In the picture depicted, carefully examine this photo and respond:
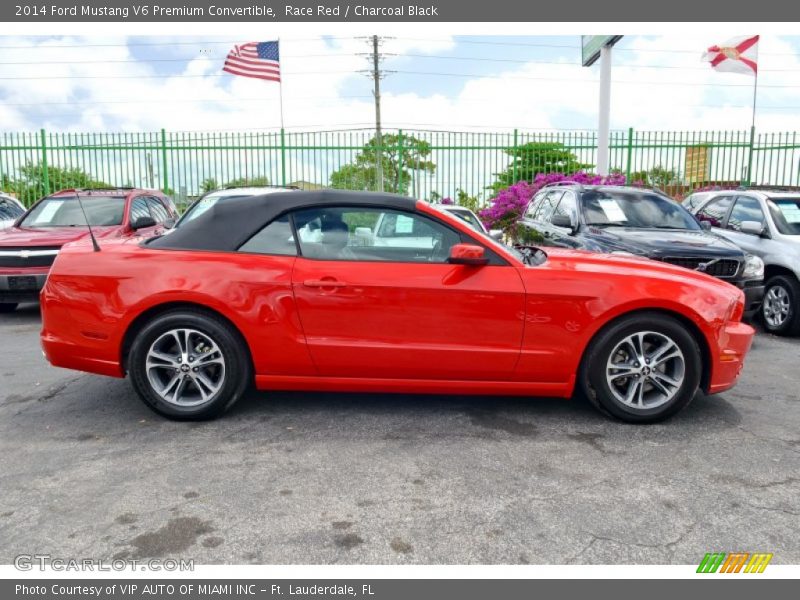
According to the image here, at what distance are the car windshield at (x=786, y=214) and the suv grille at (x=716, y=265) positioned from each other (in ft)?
5.98

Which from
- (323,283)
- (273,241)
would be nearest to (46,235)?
(273,241)

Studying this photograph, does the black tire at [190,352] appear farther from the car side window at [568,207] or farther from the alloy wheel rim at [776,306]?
the alloy wheel rim at [776,306]

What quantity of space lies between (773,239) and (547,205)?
115 inches

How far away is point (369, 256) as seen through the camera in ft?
13.7

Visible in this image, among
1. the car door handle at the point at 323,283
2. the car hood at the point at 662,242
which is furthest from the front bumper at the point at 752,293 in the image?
the car door handle at the point at 323,283

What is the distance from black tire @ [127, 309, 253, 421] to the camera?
4.13m

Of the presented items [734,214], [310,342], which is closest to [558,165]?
[734,214]

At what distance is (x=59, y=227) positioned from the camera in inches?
343

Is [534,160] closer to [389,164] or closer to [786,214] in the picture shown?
[389,164]

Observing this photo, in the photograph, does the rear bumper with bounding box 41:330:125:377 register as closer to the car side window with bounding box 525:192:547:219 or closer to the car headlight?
the car headlight

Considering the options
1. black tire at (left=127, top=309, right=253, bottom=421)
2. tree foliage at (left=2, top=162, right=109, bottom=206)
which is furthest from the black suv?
tree foliage at (left=2, top=162, right=109, bottom=206)

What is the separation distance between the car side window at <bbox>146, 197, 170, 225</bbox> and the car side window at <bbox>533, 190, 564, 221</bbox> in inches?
219

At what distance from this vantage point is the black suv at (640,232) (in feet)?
21.2

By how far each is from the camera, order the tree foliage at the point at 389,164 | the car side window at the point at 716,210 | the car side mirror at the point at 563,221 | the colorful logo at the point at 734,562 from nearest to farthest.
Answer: the colorful logo at the point at 734,562 → the car side mirror at the point at 563,221 → the car side window at the point at 716,210 → the tree foliage at the point at 389,164
